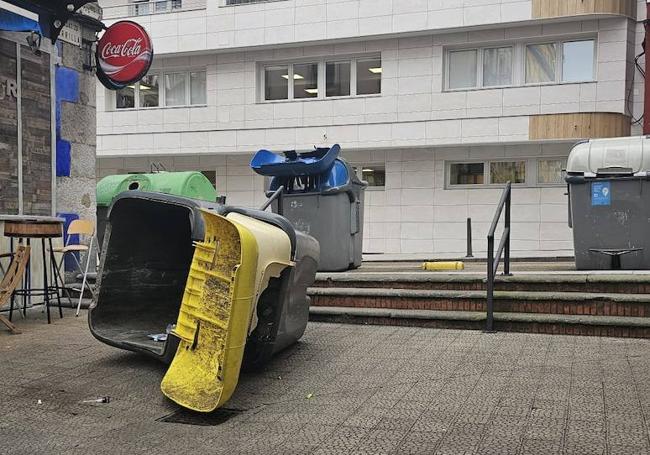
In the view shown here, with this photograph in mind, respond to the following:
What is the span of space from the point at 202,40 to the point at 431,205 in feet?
25.9

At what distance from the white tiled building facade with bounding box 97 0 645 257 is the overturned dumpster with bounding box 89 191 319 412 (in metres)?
9.55

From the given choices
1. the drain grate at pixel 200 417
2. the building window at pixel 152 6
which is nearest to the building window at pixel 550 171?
the building window at pixel 152 6

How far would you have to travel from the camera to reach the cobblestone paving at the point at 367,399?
12.6ft

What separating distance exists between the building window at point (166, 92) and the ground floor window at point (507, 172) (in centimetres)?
755

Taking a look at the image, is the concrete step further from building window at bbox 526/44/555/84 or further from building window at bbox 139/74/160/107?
building window at bbox 139/74/160/107

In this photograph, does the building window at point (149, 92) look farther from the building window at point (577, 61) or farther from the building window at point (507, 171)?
the building window at point (577, 61)

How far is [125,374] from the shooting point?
538 centimetres

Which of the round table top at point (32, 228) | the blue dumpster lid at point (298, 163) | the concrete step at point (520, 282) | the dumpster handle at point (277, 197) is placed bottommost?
the concrete step at point (520, 282)

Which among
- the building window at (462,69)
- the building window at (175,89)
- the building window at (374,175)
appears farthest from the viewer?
the building window at (175,89)

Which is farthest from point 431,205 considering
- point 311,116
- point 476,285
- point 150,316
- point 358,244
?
point 150,316

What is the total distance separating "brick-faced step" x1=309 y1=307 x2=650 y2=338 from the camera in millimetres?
6465

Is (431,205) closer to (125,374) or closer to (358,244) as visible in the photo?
(358,244)

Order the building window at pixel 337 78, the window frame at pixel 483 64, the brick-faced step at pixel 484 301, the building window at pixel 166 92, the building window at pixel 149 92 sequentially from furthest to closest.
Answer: the building window at pixel 149 92, the building window at pixel 166 92, the building window at pixel 337 78, the window frame at pixel 483 64, the brick-faced step at pixel 484 301

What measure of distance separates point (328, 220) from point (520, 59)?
916 cm
